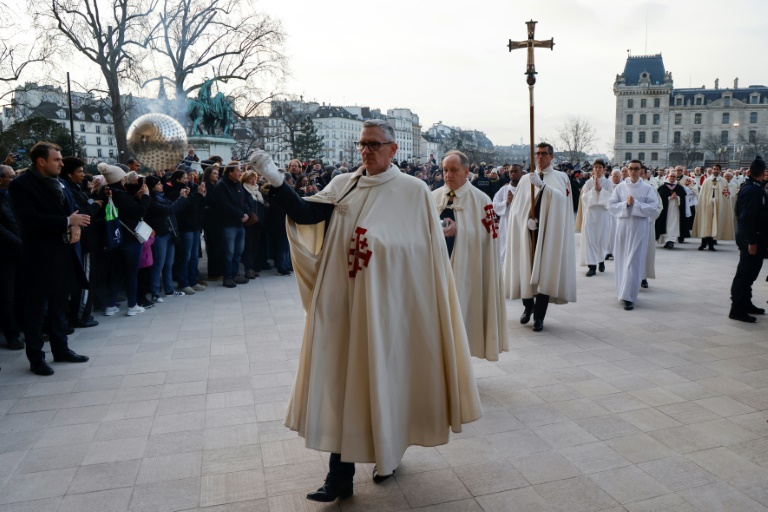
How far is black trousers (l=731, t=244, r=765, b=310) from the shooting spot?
7523 mm

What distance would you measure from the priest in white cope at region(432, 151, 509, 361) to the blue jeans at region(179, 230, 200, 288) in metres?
6.15

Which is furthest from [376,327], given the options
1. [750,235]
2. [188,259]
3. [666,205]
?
[666,205]

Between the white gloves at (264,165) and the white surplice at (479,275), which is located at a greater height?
the white gloves at (264,165)

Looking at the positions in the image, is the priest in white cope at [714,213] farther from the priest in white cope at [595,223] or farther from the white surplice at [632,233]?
the white surplice at [632,233]

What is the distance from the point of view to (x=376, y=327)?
316 cm

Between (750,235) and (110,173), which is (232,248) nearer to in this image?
(110,173)

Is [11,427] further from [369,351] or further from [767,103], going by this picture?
[767,103]

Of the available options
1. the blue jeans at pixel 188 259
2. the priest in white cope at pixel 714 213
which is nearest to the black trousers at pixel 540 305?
the blue jeans at pixel 188 259

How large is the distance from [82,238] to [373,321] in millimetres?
6011

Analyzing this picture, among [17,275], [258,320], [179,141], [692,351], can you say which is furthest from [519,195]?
[17,275]

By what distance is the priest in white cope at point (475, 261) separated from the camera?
5.31m

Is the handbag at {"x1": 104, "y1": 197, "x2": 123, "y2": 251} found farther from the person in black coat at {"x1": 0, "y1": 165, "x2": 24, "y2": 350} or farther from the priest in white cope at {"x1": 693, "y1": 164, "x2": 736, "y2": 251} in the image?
the priest in white cope at {"x1": 693, "y1": 164, "x2": 736, "y2": 251}

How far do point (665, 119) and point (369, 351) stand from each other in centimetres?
10496

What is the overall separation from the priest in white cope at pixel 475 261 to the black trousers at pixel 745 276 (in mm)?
4293
